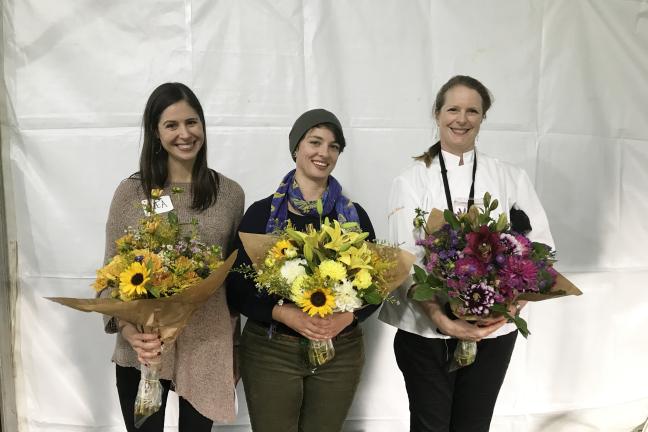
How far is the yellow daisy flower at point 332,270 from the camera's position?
115 cm

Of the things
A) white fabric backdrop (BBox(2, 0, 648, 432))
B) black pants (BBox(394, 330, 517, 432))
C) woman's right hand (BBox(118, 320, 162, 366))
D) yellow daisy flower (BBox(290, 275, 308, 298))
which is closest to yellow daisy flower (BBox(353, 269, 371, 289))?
yellow daisy flower (BBox(290, 275, 308, 298))

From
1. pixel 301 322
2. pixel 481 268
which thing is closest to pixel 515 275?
pixel 481 268

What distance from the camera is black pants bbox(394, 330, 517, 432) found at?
1.54 metres

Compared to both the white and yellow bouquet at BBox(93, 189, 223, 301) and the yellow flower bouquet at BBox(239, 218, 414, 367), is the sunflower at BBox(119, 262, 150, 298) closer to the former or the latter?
the white and yellow bouquet at BBox(93, 189, 223, 301)

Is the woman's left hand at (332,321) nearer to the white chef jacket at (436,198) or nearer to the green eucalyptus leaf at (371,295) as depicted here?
the green eucalyptus leaf at (371,295)

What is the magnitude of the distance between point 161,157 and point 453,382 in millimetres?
1274

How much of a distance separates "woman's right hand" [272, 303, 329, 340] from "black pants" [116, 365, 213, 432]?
0.52m

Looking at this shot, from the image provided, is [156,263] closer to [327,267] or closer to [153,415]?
[327,267]

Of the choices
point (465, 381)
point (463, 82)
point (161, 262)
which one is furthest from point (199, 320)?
point (463, 82)

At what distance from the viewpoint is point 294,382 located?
1454 mm

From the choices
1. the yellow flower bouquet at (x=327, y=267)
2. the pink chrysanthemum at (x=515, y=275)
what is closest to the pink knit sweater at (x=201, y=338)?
the yellow flower bouquet at (x=327, y=267)

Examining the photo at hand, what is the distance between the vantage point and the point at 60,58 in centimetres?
205

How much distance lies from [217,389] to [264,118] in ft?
3.99

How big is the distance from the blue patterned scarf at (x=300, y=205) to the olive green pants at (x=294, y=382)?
0.37 metres
